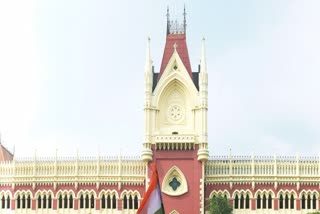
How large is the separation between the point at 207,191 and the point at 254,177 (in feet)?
14.3

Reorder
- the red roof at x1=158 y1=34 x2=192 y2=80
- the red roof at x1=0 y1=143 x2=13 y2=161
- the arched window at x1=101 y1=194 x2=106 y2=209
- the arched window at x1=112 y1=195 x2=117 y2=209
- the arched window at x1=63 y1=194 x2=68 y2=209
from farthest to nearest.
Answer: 1. the red roof at x1=0 y1=143 x2=13 y2=161
2. the arched window at x1=63 y1=194 x2=68 y2=209
3. the arched window at x1=101 y1=194 x2=106 y2=209
4. the arched window at x1=112 y1=195 x2=117 y2=209
5. the red roof at x1=158 y1=34 x2=192 y2=80

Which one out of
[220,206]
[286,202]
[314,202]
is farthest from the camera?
[286,202]

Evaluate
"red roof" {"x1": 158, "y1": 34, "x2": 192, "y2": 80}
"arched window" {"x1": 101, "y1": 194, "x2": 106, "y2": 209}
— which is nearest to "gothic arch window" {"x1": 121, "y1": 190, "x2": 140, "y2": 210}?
"arched window" {"x1": 101, "y1": 194, "x2": 106, "y2": 209}

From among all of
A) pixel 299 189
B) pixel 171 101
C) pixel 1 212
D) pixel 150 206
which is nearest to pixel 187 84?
pixel 171 101

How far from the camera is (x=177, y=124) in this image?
192 feet

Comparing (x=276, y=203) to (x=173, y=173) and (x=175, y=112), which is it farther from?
(x=175, y=112)

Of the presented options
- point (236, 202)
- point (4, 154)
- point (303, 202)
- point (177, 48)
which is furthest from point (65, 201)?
point (303, 202)

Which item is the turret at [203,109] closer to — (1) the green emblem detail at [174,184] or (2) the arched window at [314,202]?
(1) the green emblem detail at [174,184]

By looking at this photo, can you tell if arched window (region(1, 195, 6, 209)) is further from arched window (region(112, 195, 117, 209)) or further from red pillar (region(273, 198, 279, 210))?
red pillar (region(273, 198, 279, 210))

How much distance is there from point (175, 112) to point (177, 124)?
3.72 feet

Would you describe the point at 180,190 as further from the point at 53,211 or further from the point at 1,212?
the point at 1,212

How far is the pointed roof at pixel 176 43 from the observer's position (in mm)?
58375

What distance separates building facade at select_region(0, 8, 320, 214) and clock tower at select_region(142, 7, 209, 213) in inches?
3.4

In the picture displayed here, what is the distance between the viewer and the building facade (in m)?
56.8
